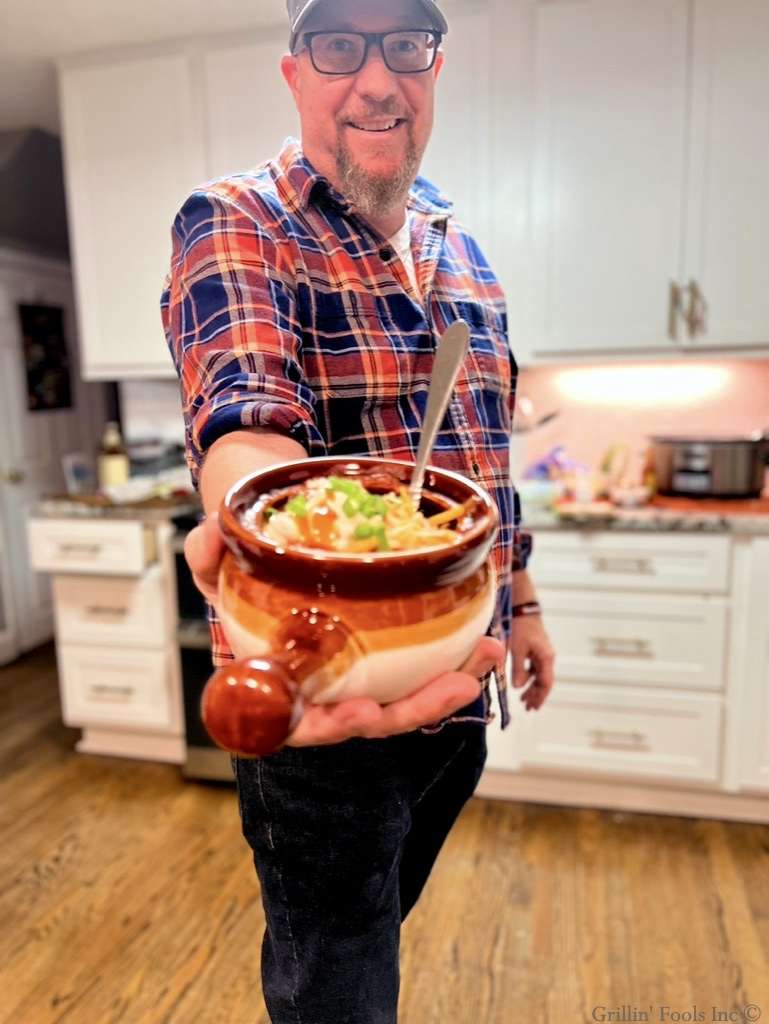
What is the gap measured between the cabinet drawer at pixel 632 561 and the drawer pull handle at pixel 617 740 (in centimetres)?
41

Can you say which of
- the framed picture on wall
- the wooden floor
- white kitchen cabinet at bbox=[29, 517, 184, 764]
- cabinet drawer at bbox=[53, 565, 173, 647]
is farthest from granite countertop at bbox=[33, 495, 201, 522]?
the framed picture on wall

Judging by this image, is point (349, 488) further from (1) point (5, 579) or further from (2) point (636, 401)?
(1) point (5, 579)

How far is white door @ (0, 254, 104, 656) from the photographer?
11.8 ft

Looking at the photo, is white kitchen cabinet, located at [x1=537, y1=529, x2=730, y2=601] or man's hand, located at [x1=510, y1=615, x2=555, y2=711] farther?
white kitchen cabinet, located at [x1=537, y1=529, x2=730, y2=601]

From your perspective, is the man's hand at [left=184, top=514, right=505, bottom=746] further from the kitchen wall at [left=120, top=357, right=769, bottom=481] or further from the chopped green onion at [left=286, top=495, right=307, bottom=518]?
the kitchen wall at [left=120, top=357, right=769, bottom=481]

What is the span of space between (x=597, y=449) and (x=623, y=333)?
0.46m

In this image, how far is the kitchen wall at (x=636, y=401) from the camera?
2.38 m

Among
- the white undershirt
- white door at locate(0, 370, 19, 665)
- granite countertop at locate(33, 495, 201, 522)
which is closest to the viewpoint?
the white undershirt

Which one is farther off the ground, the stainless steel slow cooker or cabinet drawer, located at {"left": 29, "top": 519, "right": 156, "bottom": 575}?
the stainless steel slow cooker

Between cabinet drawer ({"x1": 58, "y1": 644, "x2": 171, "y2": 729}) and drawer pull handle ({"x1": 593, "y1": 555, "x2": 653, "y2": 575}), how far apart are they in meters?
1.33

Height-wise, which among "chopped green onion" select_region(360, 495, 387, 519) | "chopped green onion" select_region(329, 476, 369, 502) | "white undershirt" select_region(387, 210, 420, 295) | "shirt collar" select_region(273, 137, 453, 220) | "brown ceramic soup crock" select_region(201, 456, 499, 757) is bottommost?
"brown ceramic soup crock" select_region(201, 456, 499, 757)

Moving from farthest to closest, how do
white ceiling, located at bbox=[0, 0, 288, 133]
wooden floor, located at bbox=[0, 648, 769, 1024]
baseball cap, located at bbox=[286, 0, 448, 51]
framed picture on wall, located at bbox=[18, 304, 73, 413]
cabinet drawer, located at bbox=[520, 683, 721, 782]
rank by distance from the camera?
1. framed picture on wall, located at bbox=[18, 304, 73, 413]
2. white ceiling, located at bbox=[0, 0, 288, 133]
3. cabinet drawer, located at bbox=[520, 683, 721, 782]
4. wooden floor, located at bbox=[0, 648, 769, 1024]
5. baseball cap, located at bbox=[286, 0, 448, 51]

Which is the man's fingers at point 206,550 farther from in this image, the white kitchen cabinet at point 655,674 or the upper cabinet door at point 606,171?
the upper cabinet door at point 606,171

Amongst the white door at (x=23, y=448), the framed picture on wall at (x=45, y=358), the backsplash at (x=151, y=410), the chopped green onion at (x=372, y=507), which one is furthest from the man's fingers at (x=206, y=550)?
the framed picture on wall at (x=45, y=358)
